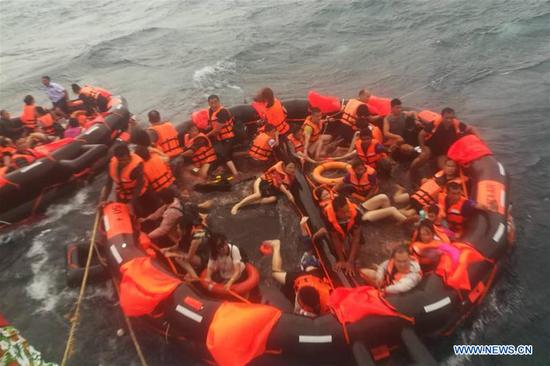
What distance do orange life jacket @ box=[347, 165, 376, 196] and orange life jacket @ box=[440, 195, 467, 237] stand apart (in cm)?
104

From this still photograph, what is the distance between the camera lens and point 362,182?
5.82m

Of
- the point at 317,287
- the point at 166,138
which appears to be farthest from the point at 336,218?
the point at 166,138

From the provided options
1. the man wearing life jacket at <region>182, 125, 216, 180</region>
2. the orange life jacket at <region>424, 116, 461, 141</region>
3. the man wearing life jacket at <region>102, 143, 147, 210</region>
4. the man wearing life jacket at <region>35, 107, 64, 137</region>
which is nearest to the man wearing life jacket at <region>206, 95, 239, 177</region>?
the man wearing life jacket at <region>182, 125, 216, 180</region>

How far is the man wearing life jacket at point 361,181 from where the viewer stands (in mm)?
5773

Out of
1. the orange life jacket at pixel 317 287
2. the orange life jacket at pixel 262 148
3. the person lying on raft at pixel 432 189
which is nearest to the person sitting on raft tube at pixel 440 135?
the person lying on raft at pixel 432 189

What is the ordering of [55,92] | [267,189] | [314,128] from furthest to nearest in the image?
[55,92] < [314,128] < [267,189]

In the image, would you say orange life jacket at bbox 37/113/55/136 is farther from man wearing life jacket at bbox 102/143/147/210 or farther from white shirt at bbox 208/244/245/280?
white shirt at bbox 208/244/245/280

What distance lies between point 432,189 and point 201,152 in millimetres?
3974

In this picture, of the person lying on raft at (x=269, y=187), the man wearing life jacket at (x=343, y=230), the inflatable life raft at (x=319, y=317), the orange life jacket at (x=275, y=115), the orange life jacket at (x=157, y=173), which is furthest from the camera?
the orange life jacket at (x=275, y=115)

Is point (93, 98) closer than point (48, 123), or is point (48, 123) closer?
point (48, 123)

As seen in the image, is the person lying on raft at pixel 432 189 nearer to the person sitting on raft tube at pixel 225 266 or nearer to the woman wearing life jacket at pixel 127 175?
the person sitting on raft tube at pixel 225 266

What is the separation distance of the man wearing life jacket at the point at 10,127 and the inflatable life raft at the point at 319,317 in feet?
20.7

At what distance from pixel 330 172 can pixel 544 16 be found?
13.9 m

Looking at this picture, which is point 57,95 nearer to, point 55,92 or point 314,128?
point 55,92
